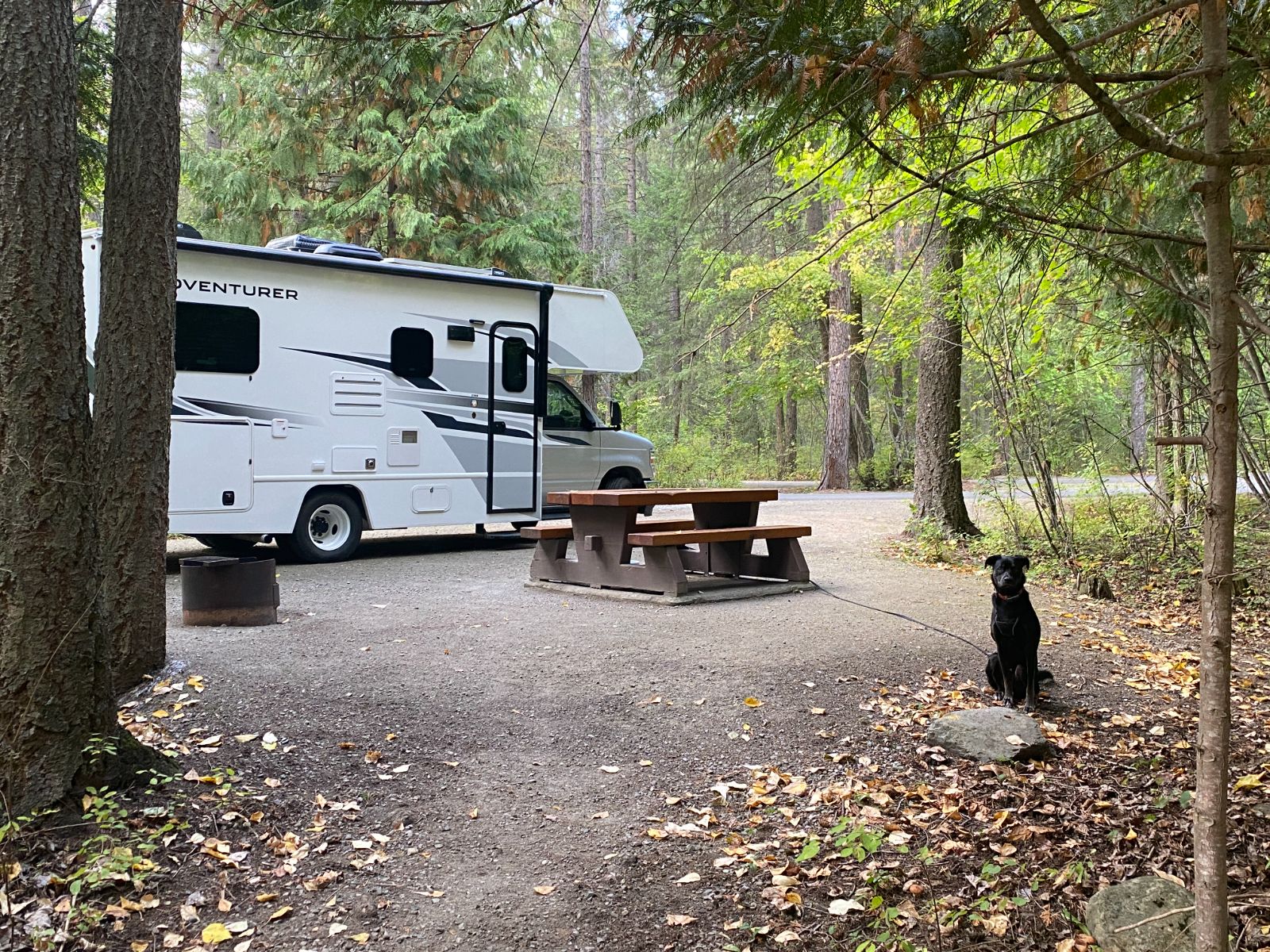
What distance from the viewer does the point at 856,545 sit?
11.7 metres

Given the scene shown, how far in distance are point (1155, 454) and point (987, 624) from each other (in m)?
3.33

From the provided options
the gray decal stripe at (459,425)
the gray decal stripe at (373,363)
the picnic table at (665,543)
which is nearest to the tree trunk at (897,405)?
the gray decal stripe at (459,425)

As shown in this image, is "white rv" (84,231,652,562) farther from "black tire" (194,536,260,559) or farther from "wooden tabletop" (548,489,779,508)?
"wooden tabletop" (548,489,779,508)

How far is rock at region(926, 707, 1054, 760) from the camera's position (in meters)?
4.54

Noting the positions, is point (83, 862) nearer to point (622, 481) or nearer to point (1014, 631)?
point (1014, 631)

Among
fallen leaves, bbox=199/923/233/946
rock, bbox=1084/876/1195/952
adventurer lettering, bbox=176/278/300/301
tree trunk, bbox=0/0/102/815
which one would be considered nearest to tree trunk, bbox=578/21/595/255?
adventurer lettering, bbox=176/278/300/301

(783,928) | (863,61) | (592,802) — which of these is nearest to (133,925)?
(592,802)

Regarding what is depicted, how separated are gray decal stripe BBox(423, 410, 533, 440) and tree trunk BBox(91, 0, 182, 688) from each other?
563 centimetres

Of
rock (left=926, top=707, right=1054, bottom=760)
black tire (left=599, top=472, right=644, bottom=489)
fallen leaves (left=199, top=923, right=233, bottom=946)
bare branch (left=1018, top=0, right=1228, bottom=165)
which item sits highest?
bare branch (left=1018, top=0, right=1228, bottom=165)

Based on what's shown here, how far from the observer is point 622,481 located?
13.4 metres

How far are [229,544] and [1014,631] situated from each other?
881 centimetres

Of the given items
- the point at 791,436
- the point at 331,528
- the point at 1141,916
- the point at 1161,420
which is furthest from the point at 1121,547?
the point at 791,436

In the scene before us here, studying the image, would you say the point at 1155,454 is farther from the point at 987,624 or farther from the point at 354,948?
the point at 354,948

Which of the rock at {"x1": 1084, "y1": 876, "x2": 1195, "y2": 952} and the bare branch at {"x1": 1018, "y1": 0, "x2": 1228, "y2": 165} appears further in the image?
the rock at {"x1": 1084, "y1": 876, "x2": 1195, "y2": 952}
